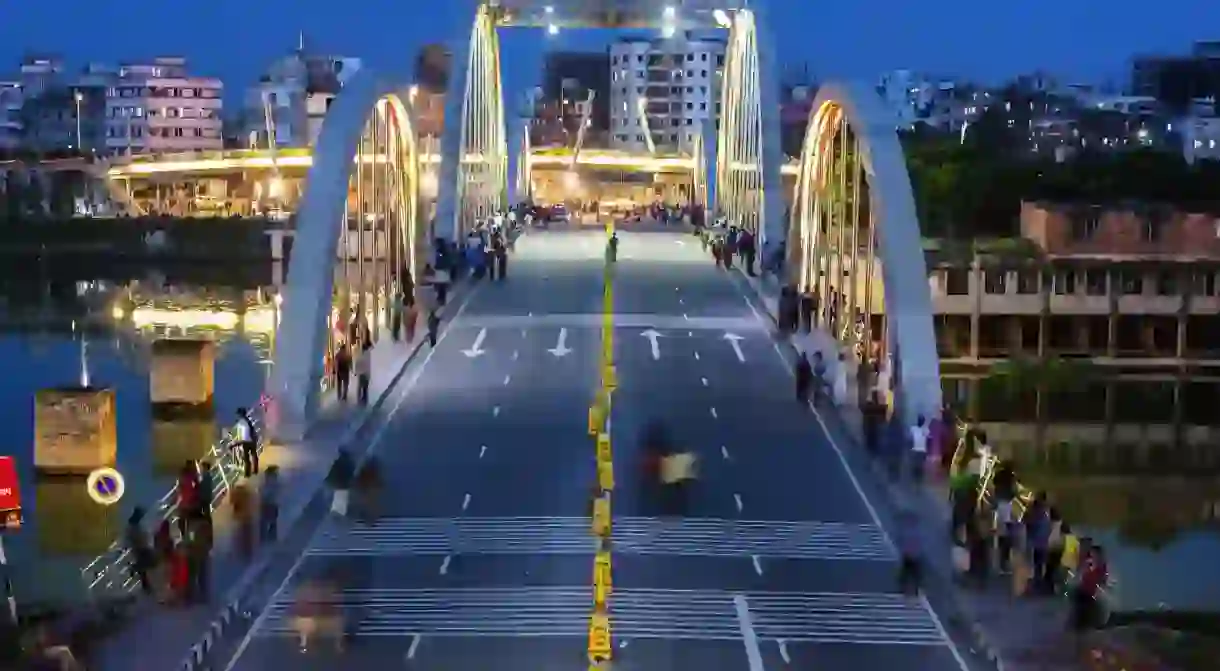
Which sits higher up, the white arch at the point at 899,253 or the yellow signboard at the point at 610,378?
the white arch at the point at 899,253

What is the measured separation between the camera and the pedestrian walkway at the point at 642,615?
16.3m

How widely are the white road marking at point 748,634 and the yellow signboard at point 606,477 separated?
4466mm

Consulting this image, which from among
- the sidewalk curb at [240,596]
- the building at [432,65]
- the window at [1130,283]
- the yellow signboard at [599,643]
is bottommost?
the window at [1130,283]

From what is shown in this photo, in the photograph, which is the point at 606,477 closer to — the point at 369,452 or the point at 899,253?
the point at 369,452

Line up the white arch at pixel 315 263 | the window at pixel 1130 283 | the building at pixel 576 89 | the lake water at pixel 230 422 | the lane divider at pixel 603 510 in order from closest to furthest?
the lane divider at pixel 603 510 < the white arch at pixel 315 263 < the lake water at pixel 230 422 < the window at pixel 1130 283 < the building at pixel 576 89

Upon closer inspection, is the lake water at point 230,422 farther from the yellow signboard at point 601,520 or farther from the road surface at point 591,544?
the yellow signboard at point 601,520

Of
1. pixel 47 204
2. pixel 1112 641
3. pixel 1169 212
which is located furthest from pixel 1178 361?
pixel 47 204

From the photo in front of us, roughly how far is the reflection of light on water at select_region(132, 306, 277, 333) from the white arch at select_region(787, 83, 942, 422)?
30.9 m

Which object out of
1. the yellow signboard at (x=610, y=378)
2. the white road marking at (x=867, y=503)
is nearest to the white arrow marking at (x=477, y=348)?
the yellow signboard at (x=610, y=378)

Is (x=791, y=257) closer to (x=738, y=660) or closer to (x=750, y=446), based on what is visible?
(x=750, y=446)

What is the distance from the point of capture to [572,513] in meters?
21.6

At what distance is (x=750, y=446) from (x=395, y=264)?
21.5 m

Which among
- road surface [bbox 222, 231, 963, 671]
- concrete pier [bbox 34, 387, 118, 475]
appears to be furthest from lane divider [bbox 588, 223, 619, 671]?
concrete pier [bbox 34, 387, 118, 475]

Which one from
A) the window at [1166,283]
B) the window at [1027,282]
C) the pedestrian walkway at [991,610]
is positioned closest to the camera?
the pedestrian walkway at [991,610]
